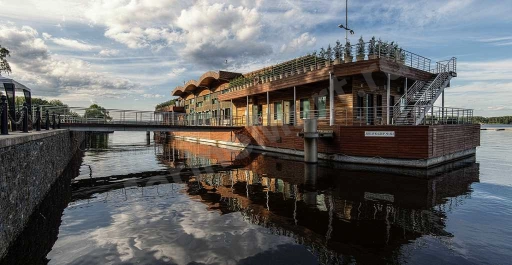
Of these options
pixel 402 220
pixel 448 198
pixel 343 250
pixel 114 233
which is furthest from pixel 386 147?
pixel 114 233

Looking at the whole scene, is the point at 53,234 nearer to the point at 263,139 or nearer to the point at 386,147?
the point at 386,147

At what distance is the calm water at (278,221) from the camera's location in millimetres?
5852

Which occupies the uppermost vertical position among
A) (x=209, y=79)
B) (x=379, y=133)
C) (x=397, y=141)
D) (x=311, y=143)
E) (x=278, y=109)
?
(x=209, y=79)

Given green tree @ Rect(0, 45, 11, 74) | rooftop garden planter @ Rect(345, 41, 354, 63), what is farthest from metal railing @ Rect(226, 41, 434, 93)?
green tree @ Rect(0, 45, 11, 74)

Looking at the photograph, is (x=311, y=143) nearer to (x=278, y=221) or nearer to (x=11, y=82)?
(x=278, y=221)

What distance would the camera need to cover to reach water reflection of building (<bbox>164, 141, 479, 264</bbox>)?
639 cm

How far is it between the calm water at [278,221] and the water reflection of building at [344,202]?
0.12ft

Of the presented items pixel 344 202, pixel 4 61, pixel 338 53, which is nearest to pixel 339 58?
pixel 338 53

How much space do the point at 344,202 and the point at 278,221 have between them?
9.25 ft

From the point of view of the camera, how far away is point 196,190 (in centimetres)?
1167

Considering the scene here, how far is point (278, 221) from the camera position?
775 cm

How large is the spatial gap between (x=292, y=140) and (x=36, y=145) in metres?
16.3

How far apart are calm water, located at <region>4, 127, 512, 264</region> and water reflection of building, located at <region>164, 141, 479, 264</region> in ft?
0.12

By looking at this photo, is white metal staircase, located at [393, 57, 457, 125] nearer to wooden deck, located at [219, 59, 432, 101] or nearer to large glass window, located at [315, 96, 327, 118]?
wooden deck, located at [219, 59, 432, 101]
